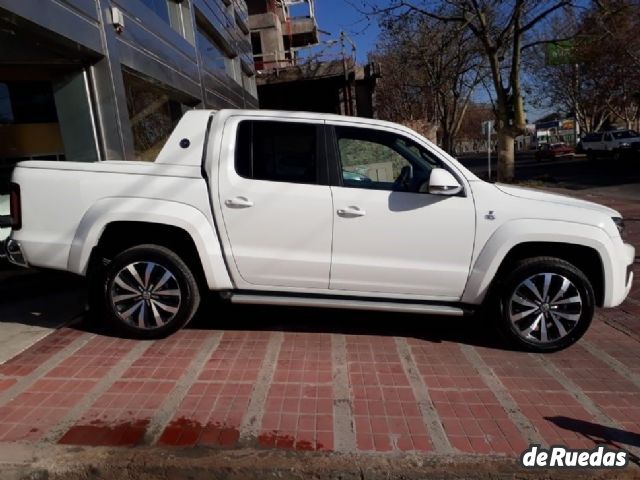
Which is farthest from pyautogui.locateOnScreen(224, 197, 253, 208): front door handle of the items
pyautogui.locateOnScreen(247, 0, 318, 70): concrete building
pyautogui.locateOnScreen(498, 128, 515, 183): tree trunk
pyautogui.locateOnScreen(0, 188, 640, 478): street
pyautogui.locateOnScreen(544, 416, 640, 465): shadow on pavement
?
pyautogui.locateOnScreen(247, 0, 318, 70): concrete building

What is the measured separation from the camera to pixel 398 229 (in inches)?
163

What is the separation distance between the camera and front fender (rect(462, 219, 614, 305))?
4.09 meters

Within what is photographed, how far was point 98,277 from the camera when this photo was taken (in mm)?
4355

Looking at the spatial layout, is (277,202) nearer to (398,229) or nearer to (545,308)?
(398,229)

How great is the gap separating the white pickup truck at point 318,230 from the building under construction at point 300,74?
79.5ft

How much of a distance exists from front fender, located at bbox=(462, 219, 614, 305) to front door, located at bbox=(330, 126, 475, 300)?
0.46 ft

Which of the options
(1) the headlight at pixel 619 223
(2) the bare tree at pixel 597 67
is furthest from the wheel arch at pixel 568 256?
(2) the bare tree at pixel 597 67

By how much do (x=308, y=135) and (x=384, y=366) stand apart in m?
1.99

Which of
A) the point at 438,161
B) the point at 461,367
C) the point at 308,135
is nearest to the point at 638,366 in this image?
the point at 461,367

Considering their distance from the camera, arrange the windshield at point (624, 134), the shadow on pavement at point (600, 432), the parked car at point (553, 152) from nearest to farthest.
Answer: the shadow on pavement at point (600, 432) < the windshield at point (624, 134) < the parked car at point (553, 152)

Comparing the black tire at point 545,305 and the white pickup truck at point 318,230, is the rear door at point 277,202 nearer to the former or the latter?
the white pickup truck at point 318,230

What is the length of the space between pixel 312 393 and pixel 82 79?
21.2 ft

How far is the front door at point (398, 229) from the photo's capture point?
4.12 m

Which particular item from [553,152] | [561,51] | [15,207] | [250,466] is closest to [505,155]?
[561,51]
